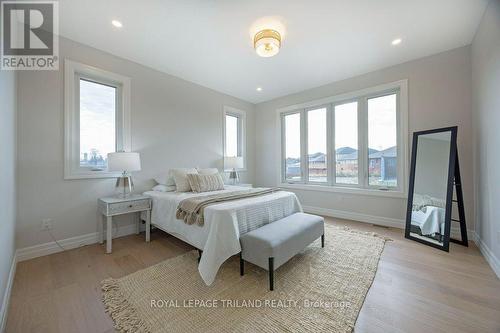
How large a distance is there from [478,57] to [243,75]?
3.18m

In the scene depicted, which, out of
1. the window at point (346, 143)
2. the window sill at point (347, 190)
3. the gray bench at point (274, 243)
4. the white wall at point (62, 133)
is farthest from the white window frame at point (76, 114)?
the window at point (346, 143)

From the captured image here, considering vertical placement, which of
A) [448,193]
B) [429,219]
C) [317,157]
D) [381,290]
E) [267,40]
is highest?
[267,40]

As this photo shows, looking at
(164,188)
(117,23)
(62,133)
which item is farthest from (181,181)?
(117,23)

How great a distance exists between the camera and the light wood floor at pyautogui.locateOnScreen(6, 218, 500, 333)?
52.8 inches

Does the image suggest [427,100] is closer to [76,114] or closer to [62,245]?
[76,114]

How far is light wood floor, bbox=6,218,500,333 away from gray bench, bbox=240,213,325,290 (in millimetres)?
671

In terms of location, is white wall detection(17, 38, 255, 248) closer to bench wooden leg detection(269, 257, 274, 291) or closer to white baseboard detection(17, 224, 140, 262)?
white baseboard detection(17, 224, 140, 262)

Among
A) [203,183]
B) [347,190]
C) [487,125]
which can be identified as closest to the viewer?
[487,125]

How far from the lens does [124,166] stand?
102 inches

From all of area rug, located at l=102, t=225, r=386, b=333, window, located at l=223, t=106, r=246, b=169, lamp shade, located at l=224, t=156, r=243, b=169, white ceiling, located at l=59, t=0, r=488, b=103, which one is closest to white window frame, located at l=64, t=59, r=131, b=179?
white ceiling, located at l=59, t=0, r=488, b=103

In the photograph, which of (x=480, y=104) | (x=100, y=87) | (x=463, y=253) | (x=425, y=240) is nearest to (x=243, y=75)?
(x=100, y=87)

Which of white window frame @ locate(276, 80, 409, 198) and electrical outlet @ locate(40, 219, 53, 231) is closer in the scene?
electrical outlet @ locate(40, 219, 53, 231)

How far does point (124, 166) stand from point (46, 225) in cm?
109

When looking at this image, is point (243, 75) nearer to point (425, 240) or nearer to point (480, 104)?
point (480, 104)
